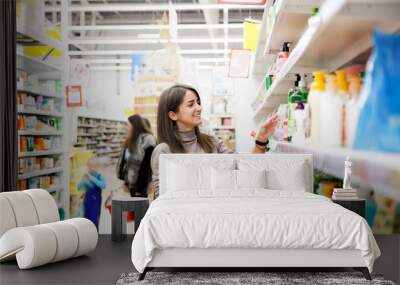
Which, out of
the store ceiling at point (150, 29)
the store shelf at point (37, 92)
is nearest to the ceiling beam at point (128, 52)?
the store ceiling at point (150, 29)

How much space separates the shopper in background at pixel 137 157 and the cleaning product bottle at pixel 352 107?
486cm

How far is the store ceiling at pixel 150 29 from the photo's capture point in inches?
254

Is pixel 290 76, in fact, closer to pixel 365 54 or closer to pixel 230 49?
pixel 365 54

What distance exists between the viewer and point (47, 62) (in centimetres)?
653

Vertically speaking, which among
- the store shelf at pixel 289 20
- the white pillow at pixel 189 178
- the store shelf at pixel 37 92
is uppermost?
the store shelf at pixel 289 20

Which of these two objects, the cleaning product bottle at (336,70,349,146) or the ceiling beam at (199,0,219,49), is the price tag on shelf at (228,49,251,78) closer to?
the ceiling beam at (199,0,219,49)

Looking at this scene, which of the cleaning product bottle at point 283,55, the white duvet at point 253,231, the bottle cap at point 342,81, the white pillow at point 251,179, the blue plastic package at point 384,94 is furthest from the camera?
the white pillow at point 251,179

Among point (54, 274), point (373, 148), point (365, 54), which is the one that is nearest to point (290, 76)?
point (365, 54)

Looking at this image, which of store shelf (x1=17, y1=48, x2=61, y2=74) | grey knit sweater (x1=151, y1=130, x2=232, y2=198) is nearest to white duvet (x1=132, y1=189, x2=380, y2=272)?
grey knit sweater (x1=151, y1=130, x2=232, y2=198)

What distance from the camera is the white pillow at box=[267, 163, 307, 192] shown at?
5.28m

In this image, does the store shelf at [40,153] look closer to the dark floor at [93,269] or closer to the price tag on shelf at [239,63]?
the dark floor at [93,269]

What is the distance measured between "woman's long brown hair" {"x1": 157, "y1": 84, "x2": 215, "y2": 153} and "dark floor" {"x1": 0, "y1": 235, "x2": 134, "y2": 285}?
145 cm

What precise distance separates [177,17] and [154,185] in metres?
1.84

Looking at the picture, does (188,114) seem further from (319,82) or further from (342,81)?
(342,81)
